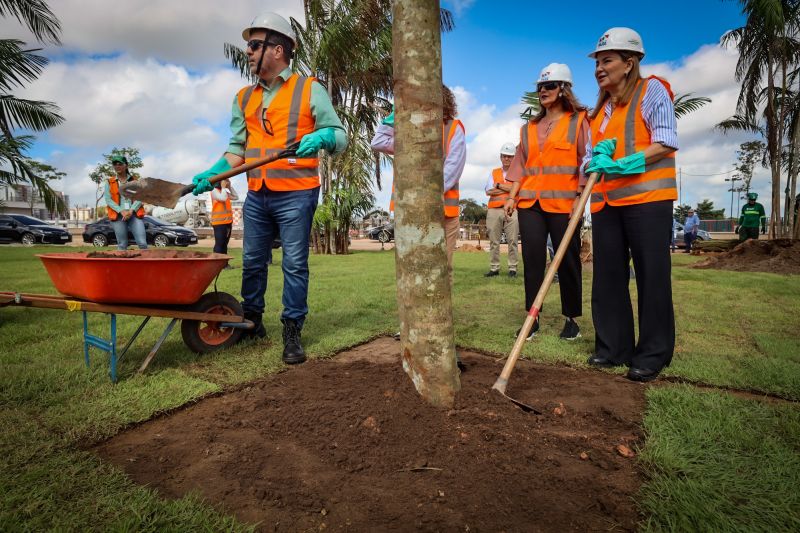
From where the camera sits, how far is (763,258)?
1055cm

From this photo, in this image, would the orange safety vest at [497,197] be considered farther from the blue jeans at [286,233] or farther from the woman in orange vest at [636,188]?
the blue jeans at [286,233]

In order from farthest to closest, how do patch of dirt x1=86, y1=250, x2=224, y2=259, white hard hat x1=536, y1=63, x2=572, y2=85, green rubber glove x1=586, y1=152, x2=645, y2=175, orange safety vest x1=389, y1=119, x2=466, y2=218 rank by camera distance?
orange safety vest x1=389, y1=119, x2=466, y2=218, white hard hat x1=536, y1=63, x2=572, y2=85, patch of dirt x1=86, y1=250, x2=224, y2=259, green rubber glove x1=586, y1=152, x2=645, y2=175

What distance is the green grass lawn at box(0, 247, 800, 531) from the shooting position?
157 centimetres

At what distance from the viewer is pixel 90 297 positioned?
2775mm

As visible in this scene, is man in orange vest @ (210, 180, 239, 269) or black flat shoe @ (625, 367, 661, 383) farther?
man in orange vest @ (210, 180, 239, 269)

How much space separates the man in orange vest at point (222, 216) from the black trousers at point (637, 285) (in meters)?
6.45

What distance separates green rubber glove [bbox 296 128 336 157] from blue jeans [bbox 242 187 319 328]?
0.34 meters

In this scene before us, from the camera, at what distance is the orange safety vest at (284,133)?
128 inches

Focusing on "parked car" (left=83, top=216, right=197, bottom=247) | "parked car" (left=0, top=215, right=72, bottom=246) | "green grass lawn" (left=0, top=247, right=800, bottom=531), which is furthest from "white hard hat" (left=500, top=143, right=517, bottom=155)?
"parked car" (left=0, top=215, right=72, bottom=246)

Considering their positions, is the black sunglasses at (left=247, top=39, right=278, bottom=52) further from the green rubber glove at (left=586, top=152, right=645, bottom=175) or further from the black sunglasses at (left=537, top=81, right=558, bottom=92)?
the green rubber glove at (left=586, top=152, right=645, bottom=175)

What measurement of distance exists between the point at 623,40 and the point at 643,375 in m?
2.12

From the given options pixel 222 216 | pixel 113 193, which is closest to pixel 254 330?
pixel 222 216

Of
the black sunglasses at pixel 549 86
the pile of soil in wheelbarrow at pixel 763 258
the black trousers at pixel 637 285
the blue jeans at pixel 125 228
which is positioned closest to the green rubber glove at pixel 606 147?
the black trousers at pixel 637 285

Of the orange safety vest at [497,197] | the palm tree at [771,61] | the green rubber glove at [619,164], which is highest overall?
the palm tree at [771,61]
